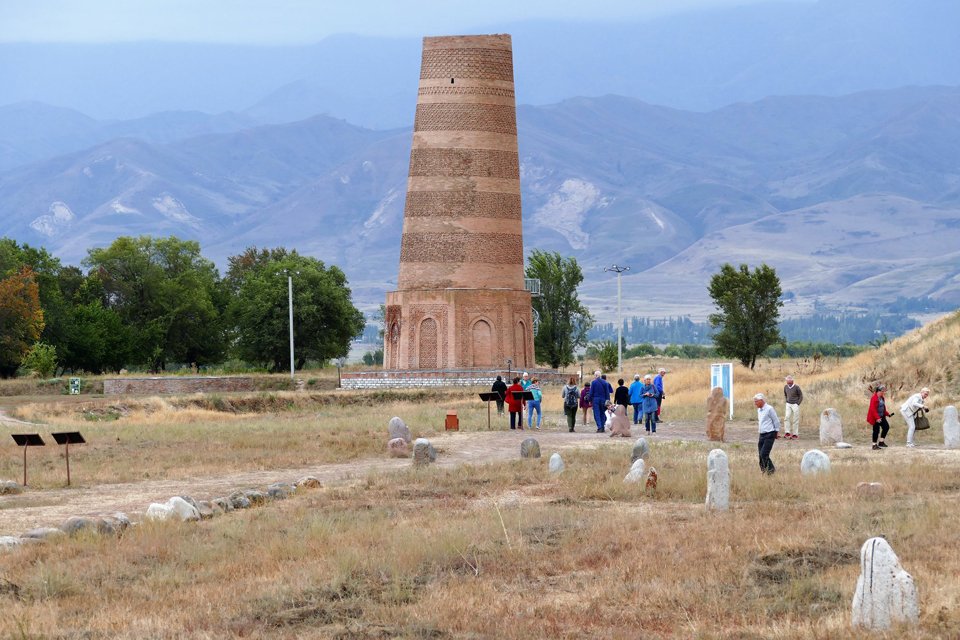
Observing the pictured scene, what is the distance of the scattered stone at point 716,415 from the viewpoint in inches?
1255

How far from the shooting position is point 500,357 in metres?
62.5

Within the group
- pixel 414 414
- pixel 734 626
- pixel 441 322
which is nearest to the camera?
pixel 734 626

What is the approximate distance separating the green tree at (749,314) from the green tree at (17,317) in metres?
30.6

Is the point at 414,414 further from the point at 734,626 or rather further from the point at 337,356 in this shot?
the point at 337,356

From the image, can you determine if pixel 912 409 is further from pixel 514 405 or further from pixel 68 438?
pixel 68 438

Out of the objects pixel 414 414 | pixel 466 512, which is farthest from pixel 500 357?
pixel 466 512

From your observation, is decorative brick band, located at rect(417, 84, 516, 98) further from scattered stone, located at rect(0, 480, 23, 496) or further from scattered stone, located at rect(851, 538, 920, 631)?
scattered stone, located at rect(851, 538, 920, 631)

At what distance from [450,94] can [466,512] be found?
145ft

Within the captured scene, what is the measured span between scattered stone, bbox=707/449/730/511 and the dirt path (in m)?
7.51

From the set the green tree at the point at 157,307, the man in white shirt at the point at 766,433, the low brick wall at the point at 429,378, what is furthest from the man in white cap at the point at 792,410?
the green tree at the point at 157,307

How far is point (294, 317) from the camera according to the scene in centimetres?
7969

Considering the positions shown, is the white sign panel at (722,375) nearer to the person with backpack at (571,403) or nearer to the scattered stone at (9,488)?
the person with backpack at (571,403)

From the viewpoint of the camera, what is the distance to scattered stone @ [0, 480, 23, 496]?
80.3 feet

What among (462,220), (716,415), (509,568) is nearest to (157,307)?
(462,220)
